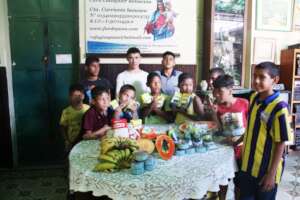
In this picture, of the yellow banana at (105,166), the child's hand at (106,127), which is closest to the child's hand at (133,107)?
the child's hand at (106,127)

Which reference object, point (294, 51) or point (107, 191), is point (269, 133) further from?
point (294, 51)

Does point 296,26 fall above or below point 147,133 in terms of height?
above

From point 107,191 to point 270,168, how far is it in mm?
903

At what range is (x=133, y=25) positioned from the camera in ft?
10.8

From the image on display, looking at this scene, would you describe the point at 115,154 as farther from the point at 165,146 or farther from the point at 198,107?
the point at 198,107

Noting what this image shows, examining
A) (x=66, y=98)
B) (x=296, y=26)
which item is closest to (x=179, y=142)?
(x=66, y=98)

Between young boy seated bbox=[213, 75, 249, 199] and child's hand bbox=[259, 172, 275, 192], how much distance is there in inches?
11.1

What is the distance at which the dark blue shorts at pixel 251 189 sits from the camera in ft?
5.30

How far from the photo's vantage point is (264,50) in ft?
12.7

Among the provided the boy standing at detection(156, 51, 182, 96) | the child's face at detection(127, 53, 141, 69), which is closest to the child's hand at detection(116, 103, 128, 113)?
Answer: the boy standing at detection(156, 51, 182, 96)

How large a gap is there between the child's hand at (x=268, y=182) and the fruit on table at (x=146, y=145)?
66 centimetres

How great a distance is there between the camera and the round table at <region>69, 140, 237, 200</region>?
1.29 meters

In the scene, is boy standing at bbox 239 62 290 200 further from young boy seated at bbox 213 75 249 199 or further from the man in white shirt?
the man in white shirt

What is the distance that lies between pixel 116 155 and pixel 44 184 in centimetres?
179
